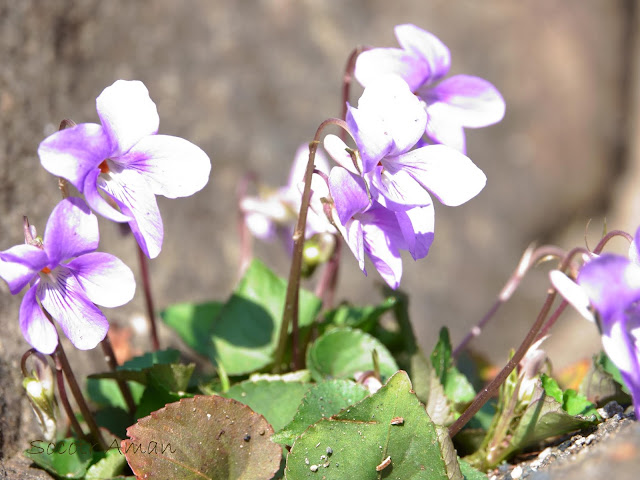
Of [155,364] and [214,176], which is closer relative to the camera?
[155,364]

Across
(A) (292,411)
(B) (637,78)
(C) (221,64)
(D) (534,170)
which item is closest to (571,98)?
(D) (534,170)

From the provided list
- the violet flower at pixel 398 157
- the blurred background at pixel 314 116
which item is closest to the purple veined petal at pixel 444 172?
the violet flower at pixel 398 157

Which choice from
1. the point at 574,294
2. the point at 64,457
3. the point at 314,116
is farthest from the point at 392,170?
the point at 314,116

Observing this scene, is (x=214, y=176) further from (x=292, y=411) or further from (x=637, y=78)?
(x=637, y=78)

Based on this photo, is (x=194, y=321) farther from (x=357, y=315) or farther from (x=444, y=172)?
(x=444, y=172)

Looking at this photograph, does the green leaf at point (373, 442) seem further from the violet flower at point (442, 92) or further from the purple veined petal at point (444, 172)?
the violet flower at point (442, 92)

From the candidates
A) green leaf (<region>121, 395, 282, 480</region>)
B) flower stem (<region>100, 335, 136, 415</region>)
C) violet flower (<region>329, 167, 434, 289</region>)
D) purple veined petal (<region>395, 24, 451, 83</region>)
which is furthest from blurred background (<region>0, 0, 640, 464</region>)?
purple veined petal (<region>395, 24, 451, 83</region>)

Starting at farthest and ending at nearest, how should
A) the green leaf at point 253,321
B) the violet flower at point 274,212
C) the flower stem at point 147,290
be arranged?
the violet flower at point 274,212, the green leaf at point 253,321, the flower stem at point 147,290
